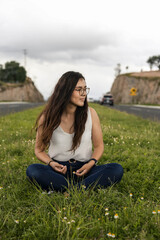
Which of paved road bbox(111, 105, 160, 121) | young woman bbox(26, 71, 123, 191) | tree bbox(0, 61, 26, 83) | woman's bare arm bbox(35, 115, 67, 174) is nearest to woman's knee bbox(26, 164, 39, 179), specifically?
young woman bbox(26, 71, 123, 191)

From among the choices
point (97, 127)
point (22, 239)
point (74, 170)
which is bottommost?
point (22, 239)

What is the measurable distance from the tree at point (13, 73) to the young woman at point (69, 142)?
8524cm

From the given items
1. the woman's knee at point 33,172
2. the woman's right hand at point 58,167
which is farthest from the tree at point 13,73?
the woman's right hand at point 58,167

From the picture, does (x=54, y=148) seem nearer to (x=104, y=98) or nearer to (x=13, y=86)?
(x=104, y=98)

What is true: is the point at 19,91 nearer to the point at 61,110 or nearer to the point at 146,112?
the point at 146,112

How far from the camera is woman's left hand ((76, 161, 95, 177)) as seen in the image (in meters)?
3.16

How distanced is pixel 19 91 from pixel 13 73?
45.8ft

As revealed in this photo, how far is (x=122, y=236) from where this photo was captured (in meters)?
2.25

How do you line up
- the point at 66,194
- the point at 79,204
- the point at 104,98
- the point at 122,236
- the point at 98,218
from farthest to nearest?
the point at 104,98
the point at 66,194
the point at 79,204
the point at 98,218
the point at 122,236

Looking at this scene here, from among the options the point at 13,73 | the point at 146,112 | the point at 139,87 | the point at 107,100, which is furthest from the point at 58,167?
the point at 13,73

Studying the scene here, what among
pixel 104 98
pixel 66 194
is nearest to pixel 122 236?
pixel 66 194

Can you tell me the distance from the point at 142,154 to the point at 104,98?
31.7 metres

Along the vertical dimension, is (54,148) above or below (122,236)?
above

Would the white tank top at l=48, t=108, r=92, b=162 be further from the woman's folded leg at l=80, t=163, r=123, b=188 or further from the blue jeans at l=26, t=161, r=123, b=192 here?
the woman's folded leg at l=80, t=163, r=123, b=188
